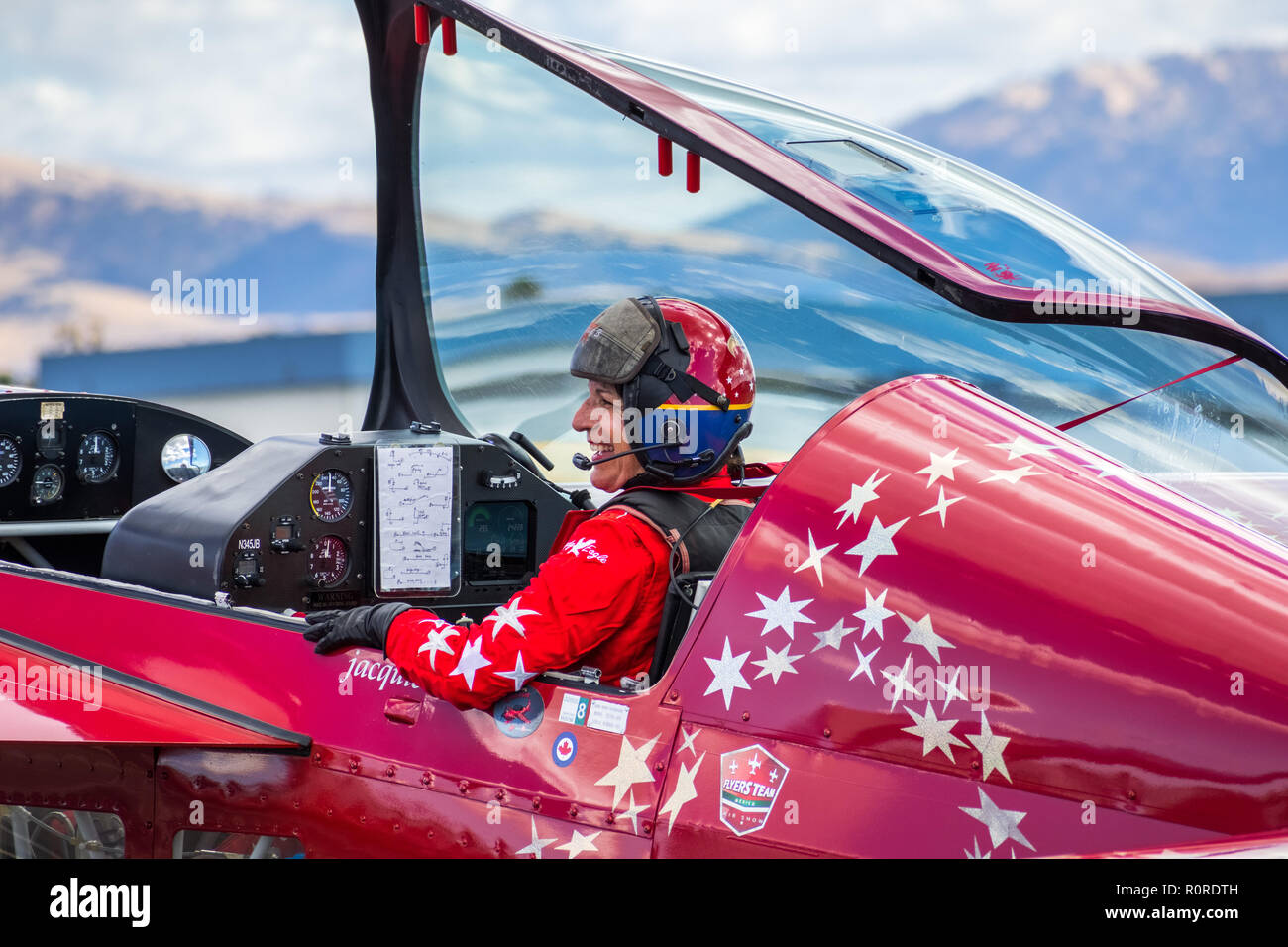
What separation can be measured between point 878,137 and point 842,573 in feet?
5.70

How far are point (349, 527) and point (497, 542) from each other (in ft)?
1.57

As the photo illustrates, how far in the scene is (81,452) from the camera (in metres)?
4.23

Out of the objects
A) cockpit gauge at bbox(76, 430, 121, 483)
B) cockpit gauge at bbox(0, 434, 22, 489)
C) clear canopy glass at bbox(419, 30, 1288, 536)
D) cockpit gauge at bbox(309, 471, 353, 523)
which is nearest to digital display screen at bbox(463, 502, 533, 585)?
cockpit gauge at bbox(309, 471, 353, 523)

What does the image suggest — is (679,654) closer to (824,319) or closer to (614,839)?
(614,839)

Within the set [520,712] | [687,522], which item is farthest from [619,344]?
[520,712]

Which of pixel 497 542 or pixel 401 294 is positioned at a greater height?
pixel 401 294

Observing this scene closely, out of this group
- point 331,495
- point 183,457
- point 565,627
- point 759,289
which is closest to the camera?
point 565,627

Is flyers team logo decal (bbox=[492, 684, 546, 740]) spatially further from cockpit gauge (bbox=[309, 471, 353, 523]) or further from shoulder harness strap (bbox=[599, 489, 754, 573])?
cockpit gauge (bbox=[309, 471, 353, 523])

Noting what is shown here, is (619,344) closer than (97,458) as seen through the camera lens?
Yes

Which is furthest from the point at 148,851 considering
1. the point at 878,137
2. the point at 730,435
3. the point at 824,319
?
the point at 878,137

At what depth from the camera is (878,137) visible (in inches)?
129

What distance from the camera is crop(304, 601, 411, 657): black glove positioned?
2.42m

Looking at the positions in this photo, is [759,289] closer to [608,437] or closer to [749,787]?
[608,437]

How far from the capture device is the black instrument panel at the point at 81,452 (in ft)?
13.4
